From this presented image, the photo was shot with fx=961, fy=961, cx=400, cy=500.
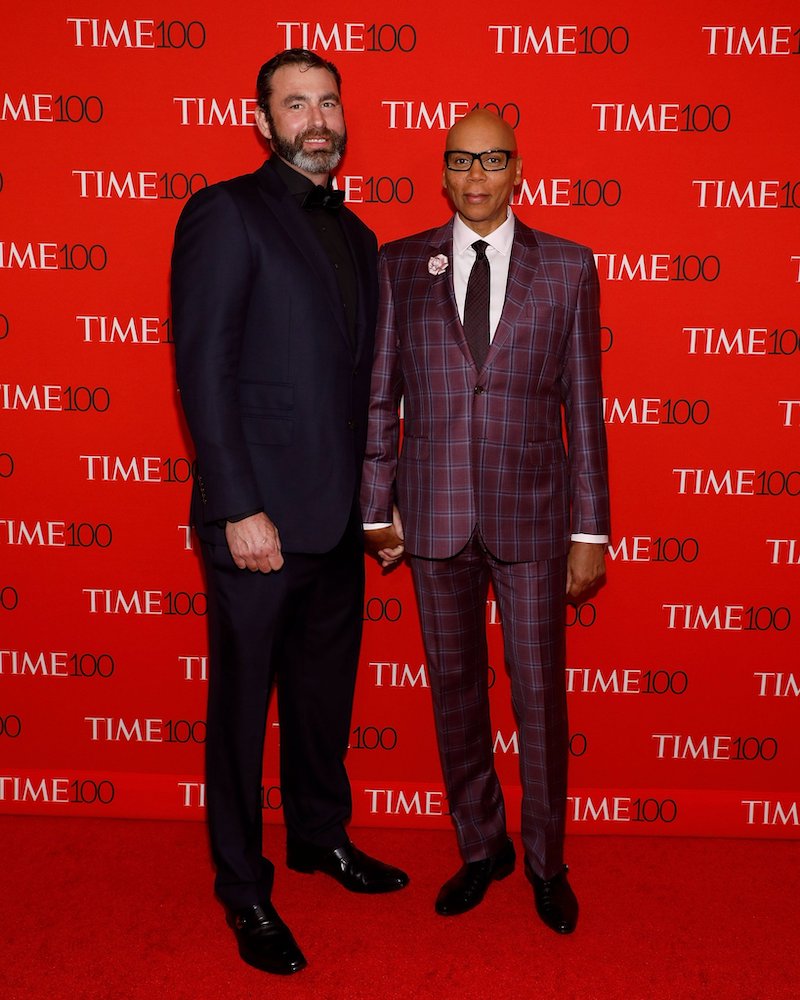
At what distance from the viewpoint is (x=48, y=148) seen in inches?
99.7

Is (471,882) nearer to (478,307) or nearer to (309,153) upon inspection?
(478,307)

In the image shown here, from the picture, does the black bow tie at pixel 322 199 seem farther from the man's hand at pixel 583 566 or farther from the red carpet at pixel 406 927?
the red carpet at pixel 406 927

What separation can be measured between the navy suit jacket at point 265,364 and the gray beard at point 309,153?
0.19ft

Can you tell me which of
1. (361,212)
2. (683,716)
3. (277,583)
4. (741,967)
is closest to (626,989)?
(741,967)

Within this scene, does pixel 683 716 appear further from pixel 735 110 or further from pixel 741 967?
pixel 735 110

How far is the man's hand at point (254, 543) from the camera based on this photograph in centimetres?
208

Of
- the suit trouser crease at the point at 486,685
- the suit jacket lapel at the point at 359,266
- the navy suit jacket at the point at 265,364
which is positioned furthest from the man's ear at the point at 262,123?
the suit trouser crease at the point at 486,685

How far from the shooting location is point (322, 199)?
7.36ft

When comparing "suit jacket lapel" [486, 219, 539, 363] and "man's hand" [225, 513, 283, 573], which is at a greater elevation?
"suit jacket lapel" [486, 219, 539, 363]

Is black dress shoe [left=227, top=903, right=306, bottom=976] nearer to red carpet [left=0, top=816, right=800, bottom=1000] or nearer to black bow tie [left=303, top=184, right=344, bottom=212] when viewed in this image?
red carpet [left=0, top=816, right=800, bottom=1000]

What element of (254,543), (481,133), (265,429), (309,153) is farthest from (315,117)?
(254,543)

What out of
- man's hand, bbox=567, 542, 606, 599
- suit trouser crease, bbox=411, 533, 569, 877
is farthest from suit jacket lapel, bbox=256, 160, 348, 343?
man's hand, bbox=567, 542, 606, 599

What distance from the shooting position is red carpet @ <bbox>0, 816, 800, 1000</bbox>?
2129 millimetres

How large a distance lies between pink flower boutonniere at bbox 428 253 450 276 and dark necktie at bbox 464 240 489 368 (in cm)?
6
